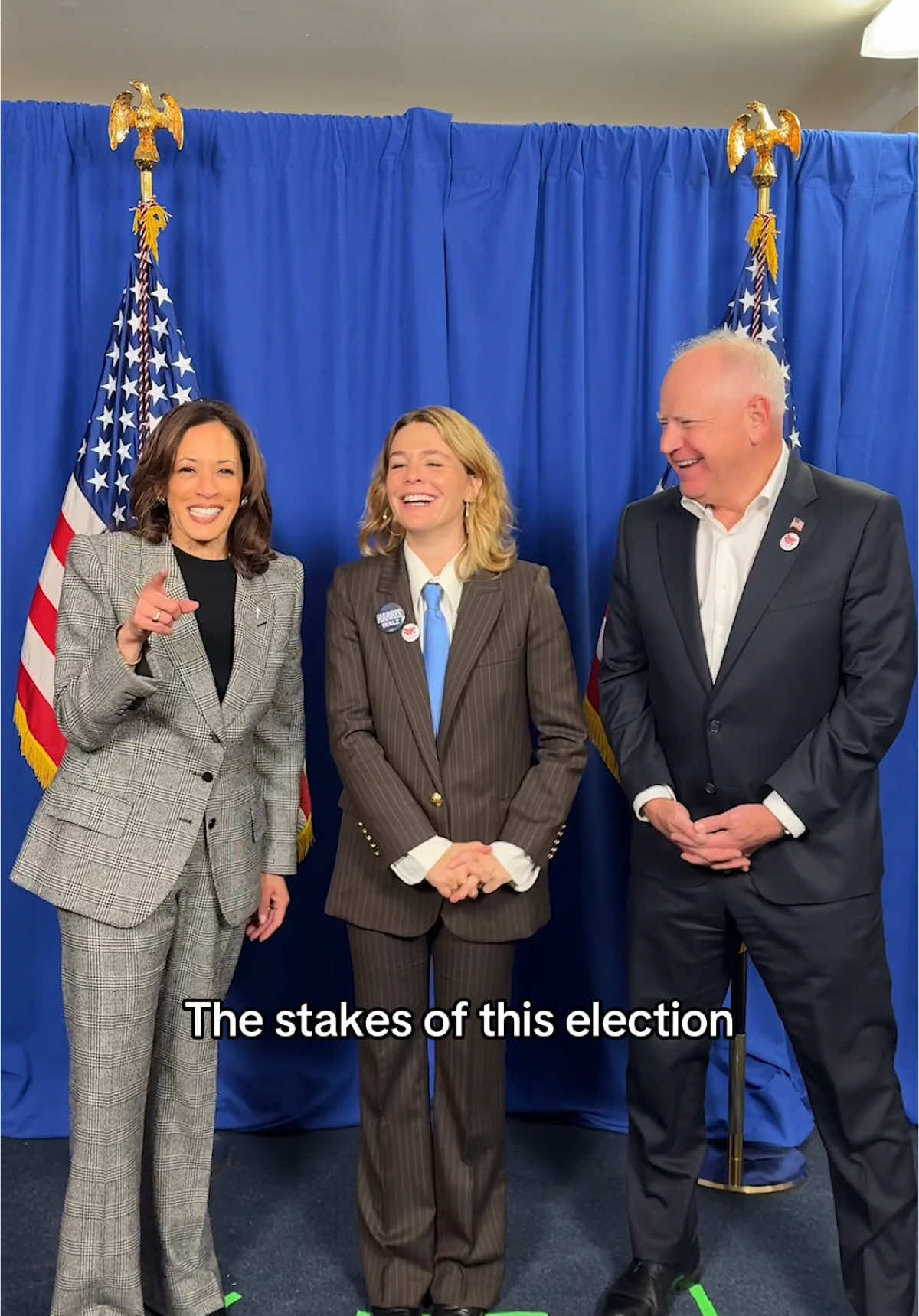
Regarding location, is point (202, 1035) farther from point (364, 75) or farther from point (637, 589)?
point (364, 75)

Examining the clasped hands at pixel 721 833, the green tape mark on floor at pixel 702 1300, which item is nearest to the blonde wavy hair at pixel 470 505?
the clasped hands at pixel 721 833

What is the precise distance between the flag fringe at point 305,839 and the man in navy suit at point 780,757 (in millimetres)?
963

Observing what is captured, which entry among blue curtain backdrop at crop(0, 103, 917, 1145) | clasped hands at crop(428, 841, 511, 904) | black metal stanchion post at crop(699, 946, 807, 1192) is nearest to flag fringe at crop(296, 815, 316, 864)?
blue curtain backdrop at crop(0, 103, 917, 1145)

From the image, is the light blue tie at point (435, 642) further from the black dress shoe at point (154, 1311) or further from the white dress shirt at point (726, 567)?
the black dress shoe at point (154, 1311)

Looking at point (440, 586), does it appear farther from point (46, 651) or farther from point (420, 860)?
point (46, 651)

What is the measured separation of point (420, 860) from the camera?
2355 mm

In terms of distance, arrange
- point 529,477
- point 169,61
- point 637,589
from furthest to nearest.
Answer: point 169,61
point 529,477
point 637,589

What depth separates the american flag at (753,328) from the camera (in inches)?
126

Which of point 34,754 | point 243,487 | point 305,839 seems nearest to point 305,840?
point 305,839

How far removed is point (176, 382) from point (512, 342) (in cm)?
87

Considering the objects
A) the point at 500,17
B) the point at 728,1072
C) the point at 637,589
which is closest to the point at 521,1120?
the point at 728,1072

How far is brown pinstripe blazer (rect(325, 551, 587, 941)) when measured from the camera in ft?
7.95

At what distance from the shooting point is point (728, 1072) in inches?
130

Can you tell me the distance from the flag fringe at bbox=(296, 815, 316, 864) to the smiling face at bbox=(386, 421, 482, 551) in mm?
992
